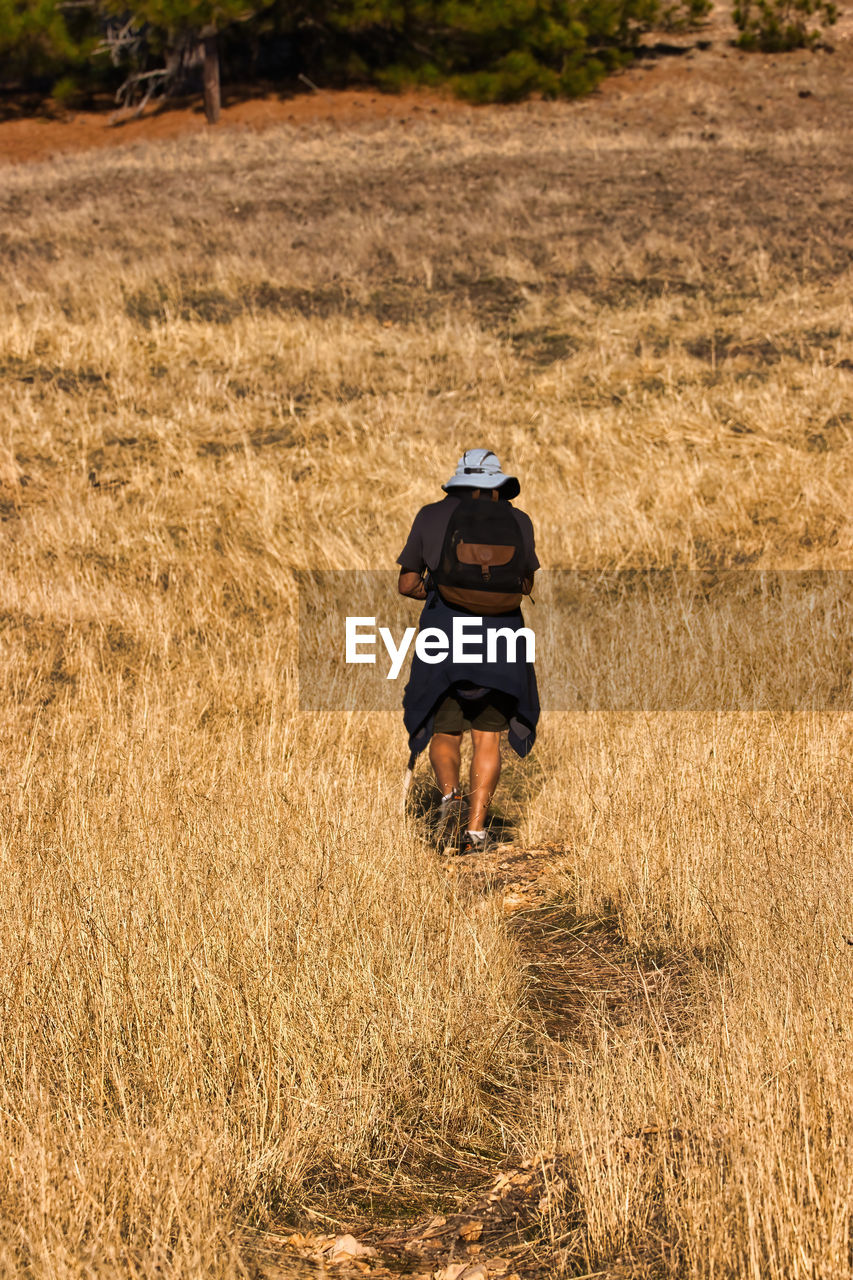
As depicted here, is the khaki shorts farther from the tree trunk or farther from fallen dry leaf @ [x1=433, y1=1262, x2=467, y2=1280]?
the tree trunk

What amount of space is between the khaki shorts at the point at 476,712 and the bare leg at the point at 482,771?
4 centimetres

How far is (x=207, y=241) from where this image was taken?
17.3 meters

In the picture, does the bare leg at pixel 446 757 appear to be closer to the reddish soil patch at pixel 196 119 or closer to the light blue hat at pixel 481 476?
the light blue hat at pixel 481 476

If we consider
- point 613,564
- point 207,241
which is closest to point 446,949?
point 613,564

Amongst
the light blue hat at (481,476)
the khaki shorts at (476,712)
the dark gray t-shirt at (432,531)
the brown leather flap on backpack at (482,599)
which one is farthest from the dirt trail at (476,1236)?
the light blue hat at (481,476)

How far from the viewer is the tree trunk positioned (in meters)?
32.3

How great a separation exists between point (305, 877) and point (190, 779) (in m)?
1.31

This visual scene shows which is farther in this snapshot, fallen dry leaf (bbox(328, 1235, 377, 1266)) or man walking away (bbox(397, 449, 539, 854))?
man walking away (bbox(397, 449, 539, 854))

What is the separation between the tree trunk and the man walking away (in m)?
31.6

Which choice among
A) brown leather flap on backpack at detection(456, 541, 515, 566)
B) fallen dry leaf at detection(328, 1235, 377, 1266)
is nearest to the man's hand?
brown leather flap on backpack at detection(456, 541, 515, 566)

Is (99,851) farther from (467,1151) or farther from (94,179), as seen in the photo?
(94,179)

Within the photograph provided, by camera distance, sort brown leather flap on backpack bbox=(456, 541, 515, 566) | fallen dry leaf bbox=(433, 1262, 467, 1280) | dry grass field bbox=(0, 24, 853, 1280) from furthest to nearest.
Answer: brown leather flap on backpack bbox=(456, 541, 515, 566)
dry grass field bbox=(0, 24, 853, 1280)
fallen dry leaf bbox=(433, 1262, 467, 1280)

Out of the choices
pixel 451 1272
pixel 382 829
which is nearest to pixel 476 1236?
pixel 451 1272

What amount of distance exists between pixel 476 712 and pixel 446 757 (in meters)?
0.27
